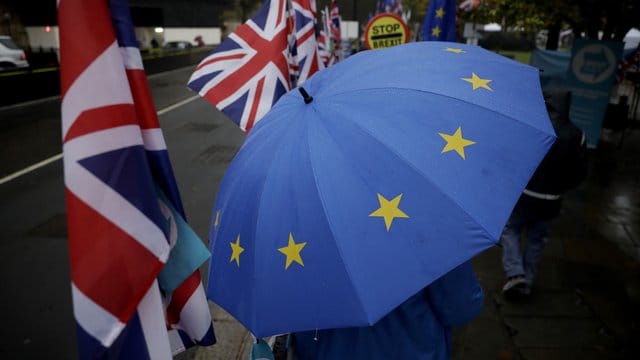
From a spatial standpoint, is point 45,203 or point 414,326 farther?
point 45,203

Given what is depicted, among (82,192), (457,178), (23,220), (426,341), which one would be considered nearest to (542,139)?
(457,178)

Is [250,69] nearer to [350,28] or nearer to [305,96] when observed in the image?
[305,96]

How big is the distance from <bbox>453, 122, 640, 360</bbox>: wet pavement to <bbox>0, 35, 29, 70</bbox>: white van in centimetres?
2233

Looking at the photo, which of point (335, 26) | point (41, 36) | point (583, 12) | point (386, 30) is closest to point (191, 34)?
point (41, 36)

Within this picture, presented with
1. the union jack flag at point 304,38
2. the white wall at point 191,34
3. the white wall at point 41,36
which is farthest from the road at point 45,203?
the white wall at point 191,34

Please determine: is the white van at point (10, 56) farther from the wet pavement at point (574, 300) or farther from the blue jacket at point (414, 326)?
the blue jacket at point (414, 326)

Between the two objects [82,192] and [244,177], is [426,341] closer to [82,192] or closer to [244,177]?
[244,177]

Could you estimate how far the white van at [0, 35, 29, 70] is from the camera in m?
21.6

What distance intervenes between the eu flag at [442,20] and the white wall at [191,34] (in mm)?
54989

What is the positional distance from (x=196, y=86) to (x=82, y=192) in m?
2.51

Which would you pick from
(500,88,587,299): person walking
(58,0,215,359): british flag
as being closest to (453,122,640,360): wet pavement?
(500,88,587,299): person walking

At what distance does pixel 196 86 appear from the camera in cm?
396

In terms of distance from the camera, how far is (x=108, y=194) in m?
1.61

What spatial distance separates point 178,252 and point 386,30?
6.54 metres
